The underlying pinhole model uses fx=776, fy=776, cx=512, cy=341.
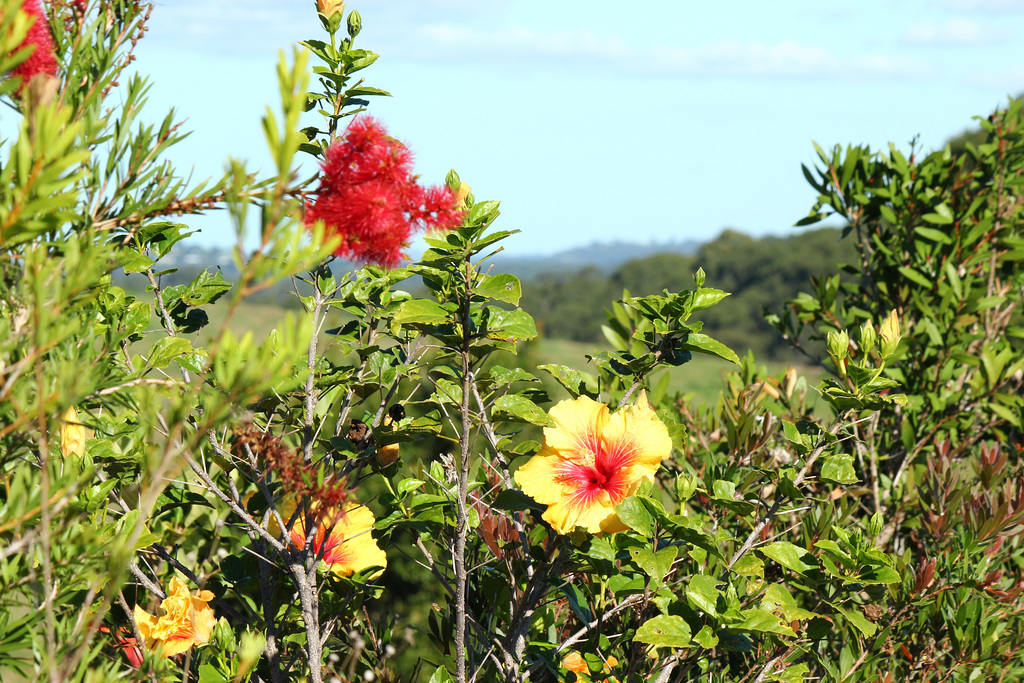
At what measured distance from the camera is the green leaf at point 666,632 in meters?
1.49

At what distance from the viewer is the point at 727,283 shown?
201ft

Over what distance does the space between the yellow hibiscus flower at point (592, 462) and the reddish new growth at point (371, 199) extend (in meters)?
0.51

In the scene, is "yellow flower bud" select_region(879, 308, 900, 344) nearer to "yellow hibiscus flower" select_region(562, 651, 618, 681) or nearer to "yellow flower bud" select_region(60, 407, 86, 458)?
"yellow hibiscus flower" select_region(562, 651, 618, 681)

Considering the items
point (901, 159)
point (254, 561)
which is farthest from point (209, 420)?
point (901, 159)

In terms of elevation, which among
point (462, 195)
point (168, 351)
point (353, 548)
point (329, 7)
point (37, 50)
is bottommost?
point (353, 548)

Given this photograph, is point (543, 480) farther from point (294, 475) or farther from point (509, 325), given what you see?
point (294, 475)

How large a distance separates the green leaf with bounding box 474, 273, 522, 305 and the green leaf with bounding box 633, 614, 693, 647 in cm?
70

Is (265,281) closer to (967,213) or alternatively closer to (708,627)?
(708,627)

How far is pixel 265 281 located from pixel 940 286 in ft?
9.13

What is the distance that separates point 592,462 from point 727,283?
61997 millimetres

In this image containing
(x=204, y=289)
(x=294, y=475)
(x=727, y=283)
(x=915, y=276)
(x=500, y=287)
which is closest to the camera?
(x=294, y=475)

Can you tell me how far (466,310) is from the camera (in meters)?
1.64

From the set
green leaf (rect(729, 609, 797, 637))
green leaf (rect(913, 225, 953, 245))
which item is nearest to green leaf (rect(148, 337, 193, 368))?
green leaf (rect(729, 609, 797, 637))

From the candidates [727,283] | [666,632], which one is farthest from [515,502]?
[727,283]
